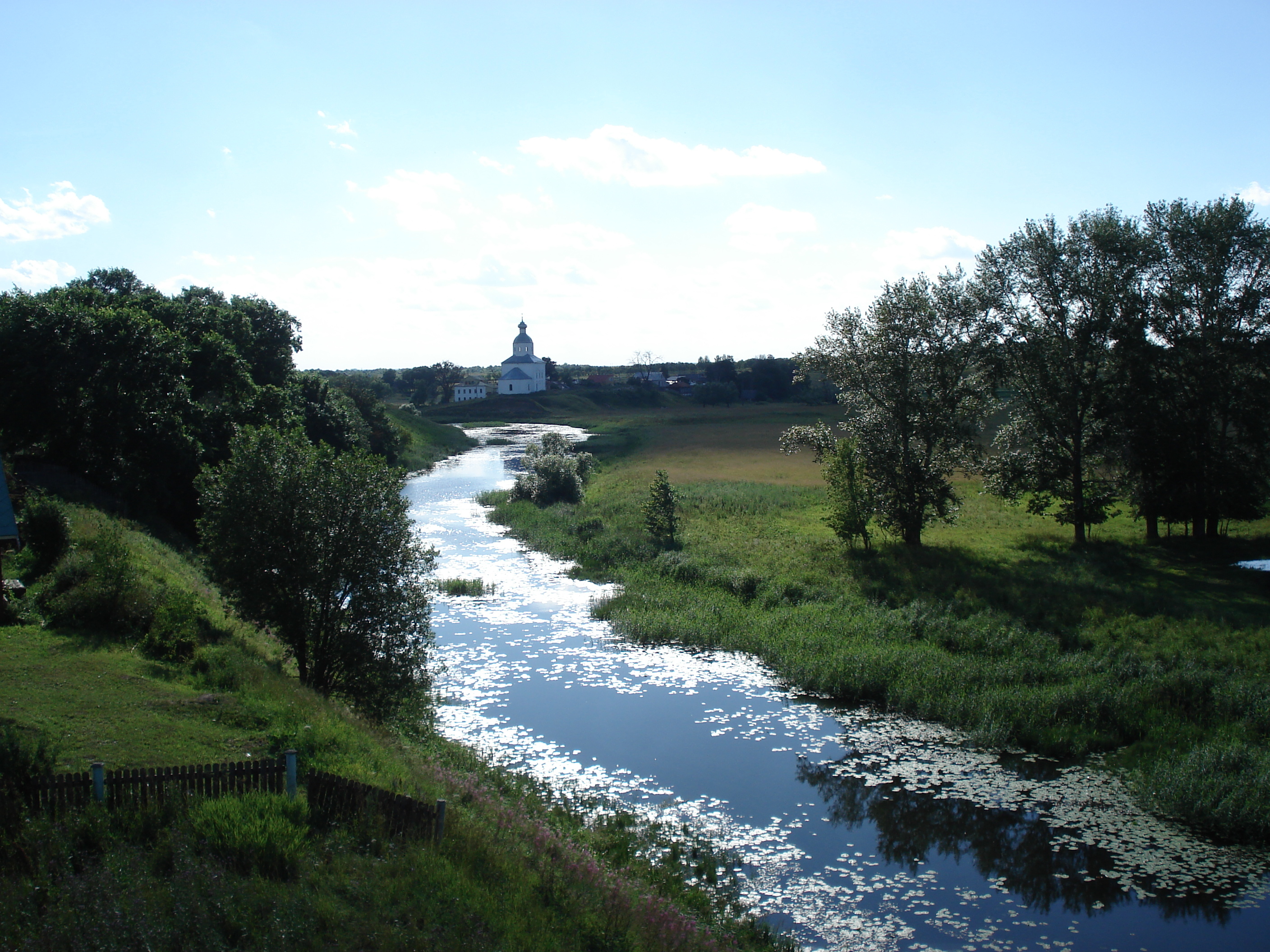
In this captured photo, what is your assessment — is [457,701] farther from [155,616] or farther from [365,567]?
[155,616]

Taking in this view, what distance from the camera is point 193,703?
1480cm

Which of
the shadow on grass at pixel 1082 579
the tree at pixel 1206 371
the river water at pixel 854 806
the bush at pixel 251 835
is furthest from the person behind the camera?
the tree at pixel 1206 371

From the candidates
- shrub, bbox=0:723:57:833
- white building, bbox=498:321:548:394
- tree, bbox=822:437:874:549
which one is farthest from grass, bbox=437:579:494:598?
white building, bbox=498:321:548:394

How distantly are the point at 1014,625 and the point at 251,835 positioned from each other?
21.2 metres

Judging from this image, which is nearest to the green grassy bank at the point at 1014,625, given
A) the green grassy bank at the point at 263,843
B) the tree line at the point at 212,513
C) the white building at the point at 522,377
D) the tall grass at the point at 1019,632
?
the tall grass at the point at 1019,632

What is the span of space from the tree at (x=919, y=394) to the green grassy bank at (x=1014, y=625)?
228cm

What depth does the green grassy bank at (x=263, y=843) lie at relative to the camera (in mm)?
8594

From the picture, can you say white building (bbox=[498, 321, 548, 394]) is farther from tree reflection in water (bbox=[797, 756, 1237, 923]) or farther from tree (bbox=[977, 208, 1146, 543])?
tree reflection in water (bbox=[797, 756, 1237, 923])

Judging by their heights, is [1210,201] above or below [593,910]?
above

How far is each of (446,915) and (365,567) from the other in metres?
10.5

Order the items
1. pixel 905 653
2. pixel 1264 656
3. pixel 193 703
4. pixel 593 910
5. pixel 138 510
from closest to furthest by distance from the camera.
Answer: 1. pixel 593 910
2. pixel 193 703
3. pixel 1264 656
4. pixel 905 653
5. pixel 138 510

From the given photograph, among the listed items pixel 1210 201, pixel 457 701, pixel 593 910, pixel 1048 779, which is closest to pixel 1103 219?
pixel 1210 201

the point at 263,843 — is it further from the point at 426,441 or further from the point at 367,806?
the point at 426,441

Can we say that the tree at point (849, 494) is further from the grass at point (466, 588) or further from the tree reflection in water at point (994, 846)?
the tree reflection in water at point (994, 846)
